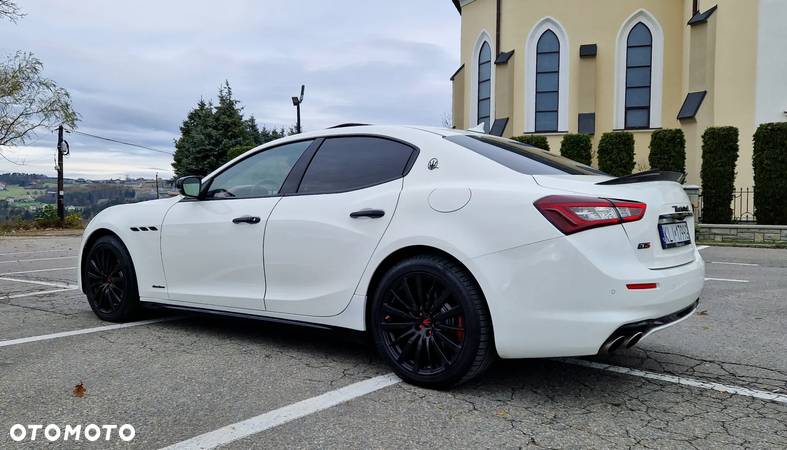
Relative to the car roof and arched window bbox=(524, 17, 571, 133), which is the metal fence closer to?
arched window bbox=(524, 17, 571, 133)

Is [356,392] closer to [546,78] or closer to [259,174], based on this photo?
[259,174]

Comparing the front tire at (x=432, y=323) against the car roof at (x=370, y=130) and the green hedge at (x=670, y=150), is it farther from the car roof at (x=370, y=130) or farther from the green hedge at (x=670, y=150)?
the green hedge at (x=670, y=150)

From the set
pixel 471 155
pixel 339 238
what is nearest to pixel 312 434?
pixel 339 238

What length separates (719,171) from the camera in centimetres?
1472

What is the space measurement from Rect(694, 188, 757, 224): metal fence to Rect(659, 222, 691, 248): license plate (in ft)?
42.8

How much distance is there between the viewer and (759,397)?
316 cm

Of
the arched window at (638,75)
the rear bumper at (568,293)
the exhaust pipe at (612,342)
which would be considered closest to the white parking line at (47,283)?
the rear bumper at (568,293)

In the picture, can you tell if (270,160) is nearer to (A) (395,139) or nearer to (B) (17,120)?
(A) (395,139)

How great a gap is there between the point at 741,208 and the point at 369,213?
597 inches

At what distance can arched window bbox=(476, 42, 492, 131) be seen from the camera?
25.1m

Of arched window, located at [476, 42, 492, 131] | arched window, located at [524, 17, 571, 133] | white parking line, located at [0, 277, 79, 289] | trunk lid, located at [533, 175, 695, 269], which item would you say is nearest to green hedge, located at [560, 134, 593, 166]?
arched window, located at [524, 17, 571, 133]

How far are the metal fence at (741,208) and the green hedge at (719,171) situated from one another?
9.0 inches

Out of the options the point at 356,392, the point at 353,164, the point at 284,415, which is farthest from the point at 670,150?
the point at 284,415

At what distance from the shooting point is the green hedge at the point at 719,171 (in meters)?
14.6
